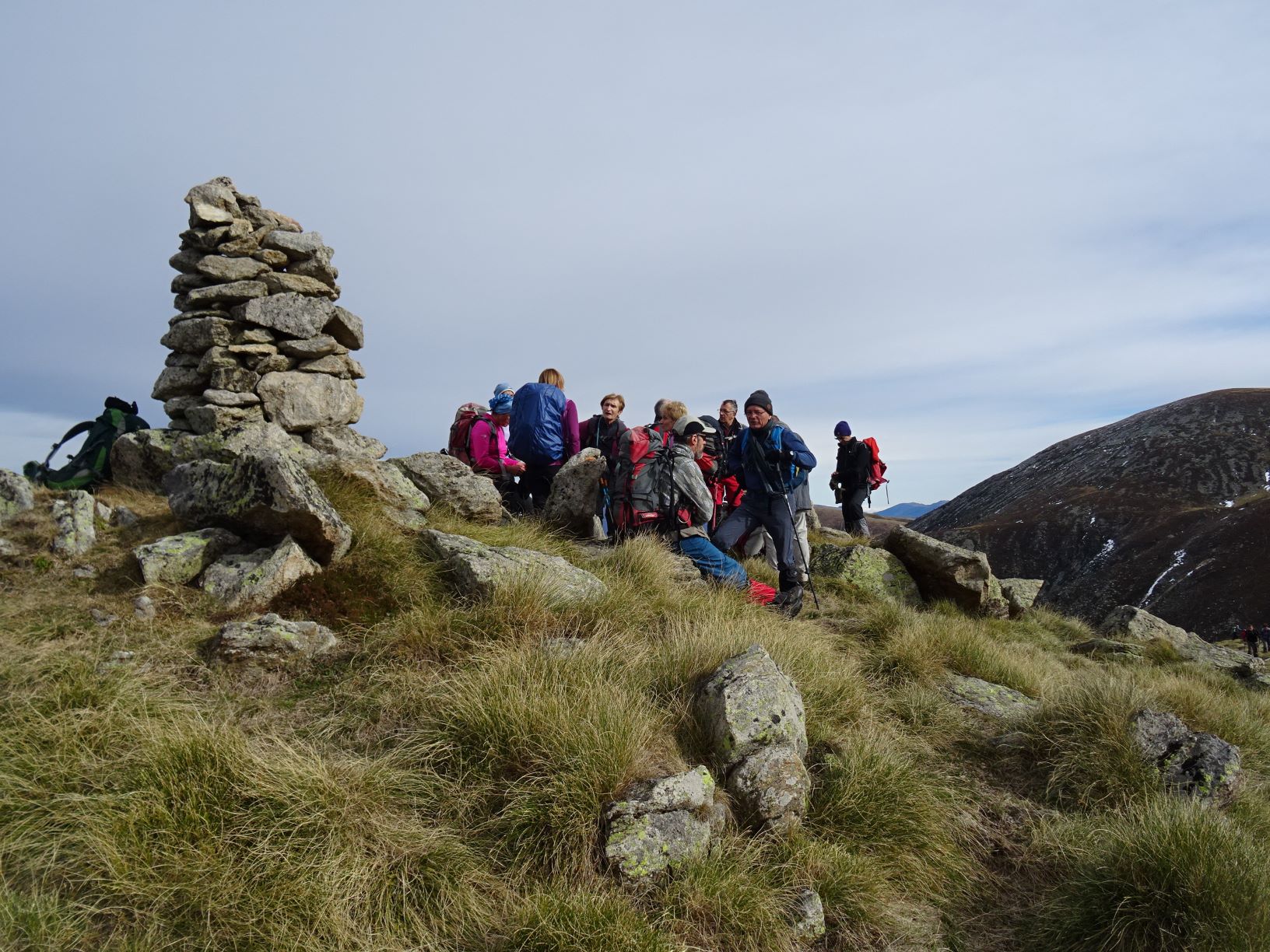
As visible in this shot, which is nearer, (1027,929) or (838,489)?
(1027,929)

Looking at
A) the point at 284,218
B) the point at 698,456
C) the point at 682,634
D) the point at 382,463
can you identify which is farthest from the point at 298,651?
the point at 284,218

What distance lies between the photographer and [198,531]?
718cm

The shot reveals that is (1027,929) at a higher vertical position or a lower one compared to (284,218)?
lower

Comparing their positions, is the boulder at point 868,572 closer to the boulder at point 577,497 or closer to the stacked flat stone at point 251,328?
the boulder at point 577,497

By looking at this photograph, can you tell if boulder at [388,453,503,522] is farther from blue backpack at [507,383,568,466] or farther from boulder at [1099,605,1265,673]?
boulder at [1099,605,1265,673]

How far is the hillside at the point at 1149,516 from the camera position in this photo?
6919cm

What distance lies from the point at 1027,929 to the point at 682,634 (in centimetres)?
309

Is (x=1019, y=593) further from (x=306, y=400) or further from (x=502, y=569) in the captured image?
(x=306, y=400)

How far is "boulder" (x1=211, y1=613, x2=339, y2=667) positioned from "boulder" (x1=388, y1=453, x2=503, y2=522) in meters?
3.71

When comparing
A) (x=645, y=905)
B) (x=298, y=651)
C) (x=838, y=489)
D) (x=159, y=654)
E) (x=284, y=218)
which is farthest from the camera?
(x=838, y=489)

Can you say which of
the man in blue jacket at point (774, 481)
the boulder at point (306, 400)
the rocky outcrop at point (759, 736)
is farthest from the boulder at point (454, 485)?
the rocky outcrop at point (759, 736)

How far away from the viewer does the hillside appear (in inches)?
2724

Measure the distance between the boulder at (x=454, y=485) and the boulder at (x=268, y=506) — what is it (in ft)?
8.54

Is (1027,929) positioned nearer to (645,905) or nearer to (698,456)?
(645,905)
